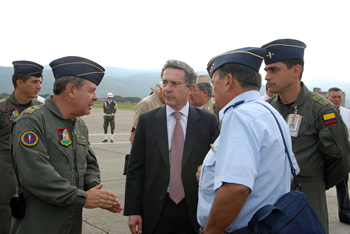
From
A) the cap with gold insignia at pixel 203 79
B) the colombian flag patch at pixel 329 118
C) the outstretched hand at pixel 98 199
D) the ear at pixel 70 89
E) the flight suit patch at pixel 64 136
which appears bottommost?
the outstretched hand at pixel 98 199

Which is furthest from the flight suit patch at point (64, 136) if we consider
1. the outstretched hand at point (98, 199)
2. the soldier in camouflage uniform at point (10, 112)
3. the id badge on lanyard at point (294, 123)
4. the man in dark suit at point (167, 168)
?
the id badge on lanyard at point (294, 123)

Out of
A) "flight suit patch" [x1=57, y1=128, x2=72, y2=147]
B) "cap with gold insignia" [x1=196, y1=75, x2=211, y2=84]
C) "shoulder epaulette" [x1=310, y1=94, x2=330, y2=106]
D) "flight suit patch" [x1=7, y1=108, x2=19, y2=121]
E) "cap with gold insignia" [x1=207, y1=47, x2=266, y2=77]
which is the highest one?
"cap with gold insignia" [x1=207, y1=47, x2=266, y2=77]

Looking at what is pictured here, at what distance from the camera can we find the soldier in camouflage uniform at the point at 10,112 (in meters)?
3.55

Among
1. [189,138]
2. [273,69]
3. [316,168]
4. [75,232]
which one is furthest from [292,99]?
[75,232]

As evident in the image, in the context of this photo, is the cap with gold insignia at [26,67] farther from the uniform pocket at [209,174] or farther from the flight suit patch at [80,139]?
the uniform pocket at [209,174]

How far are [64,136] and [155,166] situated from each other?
2.59 feet

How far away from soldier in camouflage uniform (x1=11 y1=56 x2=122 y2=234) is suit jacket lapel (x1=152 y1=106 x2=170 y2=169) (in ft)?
1.80

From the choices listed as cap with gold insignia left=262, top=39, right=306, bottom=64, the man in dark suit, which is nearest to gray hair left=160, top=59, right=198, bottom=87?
the man in dark suit

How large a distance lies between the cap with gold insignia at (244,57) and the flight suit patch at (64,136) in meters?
1.31

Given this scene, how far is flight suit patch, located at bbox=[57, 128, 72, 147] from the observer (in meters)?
2.24

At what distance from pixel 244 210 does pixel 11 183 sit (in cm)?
325

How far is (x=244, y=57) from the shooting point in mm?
1662

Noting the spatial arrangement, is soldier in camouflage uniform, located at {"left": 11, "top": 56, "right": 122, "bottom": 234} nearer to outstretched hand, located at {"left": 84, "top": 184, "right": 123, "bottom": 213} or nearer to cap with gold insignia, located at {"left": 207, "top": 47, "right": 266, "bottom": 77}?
outstretched hand, located at {"left": 84, "top": 184, "right": 123, "bottom": 213}

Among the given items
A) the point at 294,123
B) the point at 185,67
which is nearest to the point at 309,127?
the point at 294,123
